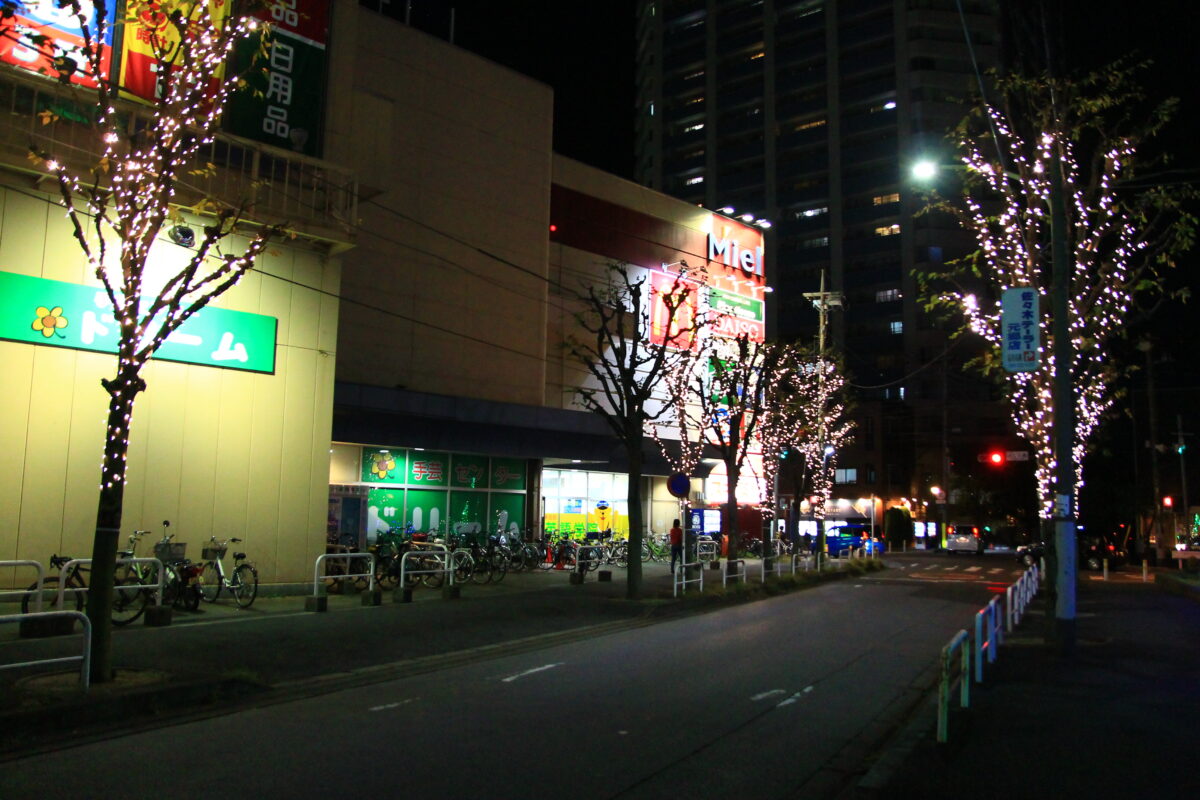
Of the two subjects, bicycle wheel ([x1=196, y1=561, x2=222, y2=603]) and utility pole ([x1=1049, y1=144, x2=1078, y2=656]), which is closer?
utility pole ([x1=1049, y1=144, x2=1078, y2=656])

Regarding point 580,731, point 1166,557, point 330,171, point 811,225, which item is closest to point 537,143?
point 330,171

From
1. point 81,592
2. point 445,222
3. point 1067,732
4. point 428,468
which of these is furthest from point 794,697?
point 445,222

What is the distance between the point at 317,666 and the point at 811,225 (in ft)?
264

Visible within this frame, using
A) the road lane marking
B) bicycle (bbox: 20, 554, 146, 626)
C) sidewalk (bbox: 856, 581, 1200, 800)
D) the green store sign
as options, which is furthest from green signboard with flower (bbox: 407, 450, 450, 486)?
the road lane marking

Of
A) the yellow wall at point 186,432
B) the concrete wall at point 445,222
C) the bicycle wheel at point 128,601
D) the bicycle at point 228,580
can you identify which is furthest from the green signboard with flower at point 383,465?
the bicycle wheel at point 128,601

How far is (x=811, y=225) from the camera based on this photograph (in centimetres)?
8469

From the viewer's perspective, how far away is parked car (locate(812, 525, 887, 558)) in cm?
4353

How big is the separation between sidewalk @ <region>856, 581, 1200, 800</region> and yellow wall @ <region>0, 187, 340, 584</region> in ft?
42.5

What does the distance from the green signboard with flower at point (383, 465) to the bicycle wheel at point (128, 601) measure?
9.79m

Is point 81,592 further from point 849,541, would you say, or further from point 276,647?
point 849,541

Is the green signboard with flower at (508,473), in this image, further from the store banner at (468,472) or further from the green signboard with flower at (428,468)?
the green signboard with flower at (428,468)

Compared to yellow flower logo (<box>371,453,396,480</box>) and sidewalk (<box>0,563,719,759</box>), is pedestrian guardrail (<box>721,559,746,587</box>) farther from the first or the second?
yellow flower logo (<box>371,453,396,480</box>)

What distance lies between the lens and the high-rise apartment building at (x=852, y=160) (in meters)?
77.4

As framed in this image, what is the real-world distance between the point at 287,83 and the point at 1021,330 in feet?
48.8
